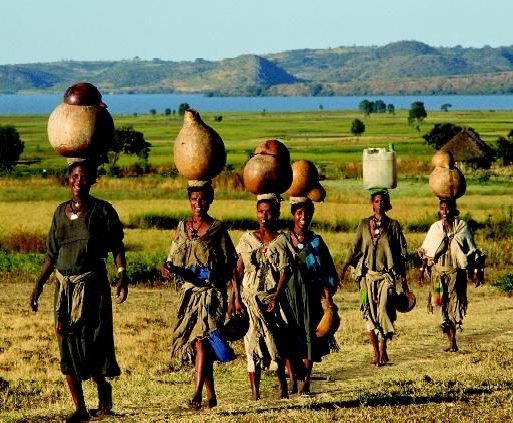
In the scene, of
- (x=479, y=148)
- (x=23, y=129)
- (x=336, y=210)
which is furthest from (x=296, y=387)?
(x=23, y=129)

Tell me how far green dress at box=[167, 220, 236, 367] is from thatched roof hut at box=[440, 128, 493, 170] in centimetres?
5700

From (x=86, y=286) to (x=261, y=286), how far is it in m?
1.77

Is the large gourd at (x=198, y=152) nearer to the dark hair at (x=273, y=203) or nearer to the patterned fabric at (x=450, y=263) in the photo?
the dark hair at (x=273, y=203)

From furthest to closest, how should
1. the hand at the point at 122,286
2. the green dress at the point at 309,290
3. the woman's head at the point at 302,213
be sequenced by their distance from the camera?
the woman's head at the point at 302,213, the green dress at the point at 309,290, the hand at the point at 122,286

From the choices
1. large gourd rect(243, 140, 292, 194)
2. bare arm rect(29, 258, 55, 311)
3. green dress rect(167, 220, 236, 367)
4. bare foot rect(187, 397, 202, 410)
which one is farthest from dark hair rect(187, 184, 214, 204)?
bare foot rect(187, 397, 202, 410)

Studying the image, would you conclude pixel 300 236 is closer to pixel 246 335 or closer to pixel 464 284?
pixel 246 335

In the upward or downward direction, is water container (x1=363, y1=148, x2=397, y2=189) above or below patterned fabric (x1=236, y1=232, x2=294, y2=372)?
above

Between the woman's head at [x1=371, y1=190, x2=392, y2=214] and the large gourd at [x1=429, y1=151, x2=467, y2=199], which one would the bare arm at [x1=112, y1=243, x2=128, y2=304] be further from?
the large gourd at [x1=429, y1=151, x2=467, y2=199]

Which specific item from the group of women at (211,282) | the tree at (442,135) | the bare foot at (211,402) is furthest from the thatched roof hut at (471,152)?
the bare foot at (211,402)

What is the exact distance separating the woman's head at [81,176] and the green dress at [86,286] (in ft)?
0.42

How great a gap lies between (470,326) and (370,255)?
4.29 meters

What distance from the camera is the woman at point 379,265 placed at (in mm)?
12852

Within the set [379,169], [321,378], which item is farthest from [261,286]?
[379,169]

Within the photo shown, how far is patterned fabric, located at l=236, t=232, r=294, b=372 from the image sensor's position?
10141mm
